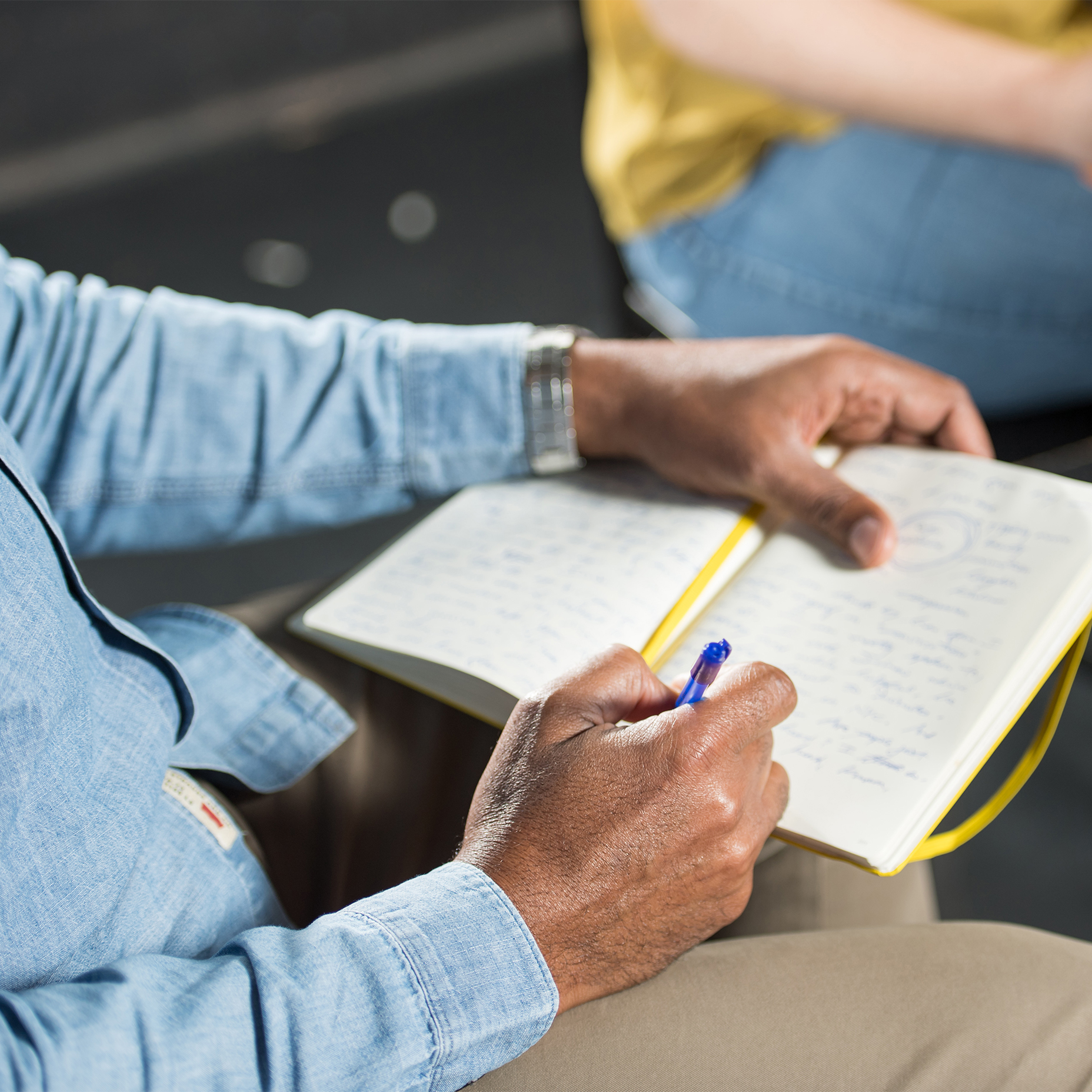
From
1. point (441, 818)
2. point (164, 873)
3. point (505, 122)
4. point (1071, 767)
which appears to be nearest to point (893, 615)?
point (441, 818)

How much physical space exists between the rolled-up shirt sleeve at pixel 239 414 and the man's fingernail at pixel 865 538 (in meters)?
0.26

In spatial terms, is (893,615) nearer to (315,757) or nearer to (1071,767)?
(315,757)

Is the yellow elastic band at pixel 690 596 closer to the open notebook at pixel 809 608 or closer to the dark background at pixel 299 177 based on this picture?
the open notebook at pixel 809 608

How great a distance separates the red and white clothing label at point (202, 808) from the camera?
0.58 meters

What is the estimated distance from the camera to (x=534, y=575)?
2.23 feet

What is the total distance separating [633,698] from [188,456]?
404 millimetres

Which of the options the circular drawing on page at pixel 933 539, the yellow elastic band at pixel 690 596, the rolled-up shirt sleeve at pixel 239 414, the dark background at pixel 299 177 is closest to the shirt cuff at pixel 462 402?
the rolled-up shirt sleeve at pixel 239 414

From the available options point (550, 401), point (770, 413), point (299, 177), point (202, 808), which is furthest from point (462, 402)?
point (299, 177)

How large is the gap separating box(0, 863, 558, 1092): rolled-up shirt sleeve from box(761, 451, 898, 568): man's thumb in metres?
0.32

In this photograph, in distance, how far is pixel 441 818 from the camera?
0.68 meters

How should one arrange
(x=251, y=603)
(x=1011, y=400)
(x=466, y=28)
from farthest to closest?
(x=466, y=28) → (x=1011, y=400) → (x=251, y=603)

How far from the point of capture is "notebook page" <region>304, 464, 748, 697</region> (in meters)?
0.62

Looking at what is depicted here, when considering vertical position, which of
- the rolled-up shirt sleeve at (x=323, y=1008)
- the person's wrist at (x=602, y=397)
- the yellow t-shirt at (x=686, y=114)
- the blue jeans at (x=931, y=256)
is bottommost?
the rolled-up shirt sleeve at (x=323, y=1008)

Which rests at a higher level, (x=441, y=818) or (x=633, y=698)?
(x=633, y=698)
